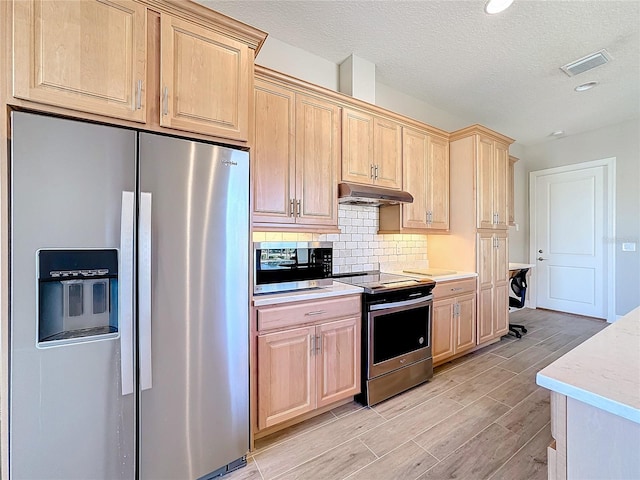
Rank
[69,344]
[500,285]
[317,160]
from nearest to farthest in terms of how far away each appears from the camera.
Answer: [69,344] < [317,160] < [500,285]

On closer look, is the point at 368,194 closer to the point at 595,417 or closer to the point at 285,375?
the point at 285,375

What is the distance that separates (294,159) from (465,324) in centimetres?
248

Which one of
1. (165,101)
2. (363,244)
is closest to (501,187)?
(363,244)

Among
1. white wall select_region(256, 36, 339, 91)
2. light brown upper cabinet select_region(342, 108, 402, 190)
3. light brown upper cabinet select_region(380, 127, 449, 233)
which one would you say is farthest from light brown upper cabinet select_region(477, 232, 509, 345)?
white wall select_region(256, 36, 339, 91)

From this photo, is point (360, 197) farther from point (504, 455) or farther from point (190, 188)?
point (504, 455)

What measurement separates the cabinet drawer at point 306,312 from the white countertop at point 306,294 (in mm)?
39

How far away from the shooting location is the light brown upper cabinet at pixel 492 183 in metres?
3.21

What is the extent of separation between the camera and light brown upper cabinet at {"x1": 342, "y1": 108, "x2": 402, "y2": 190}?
2539mm

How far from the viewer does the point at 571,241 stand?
4844 millimetres

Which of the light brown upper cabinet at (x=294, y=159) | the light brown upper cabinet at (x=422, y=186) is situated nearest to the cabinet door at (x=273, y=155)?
the light brown upper cabinet at (x=294, y=159)

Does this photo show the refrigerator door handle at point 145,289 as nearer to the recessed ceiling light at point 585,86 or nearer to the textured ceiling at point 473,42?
the textured ceiling at point 473,42

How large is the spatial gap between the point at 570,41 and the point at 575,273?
12.7 ft

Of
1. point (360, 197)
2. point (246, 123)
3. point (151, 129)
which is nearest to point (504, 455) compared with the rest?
point (360, 197)

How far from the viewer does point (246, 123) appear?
5.57 ft
